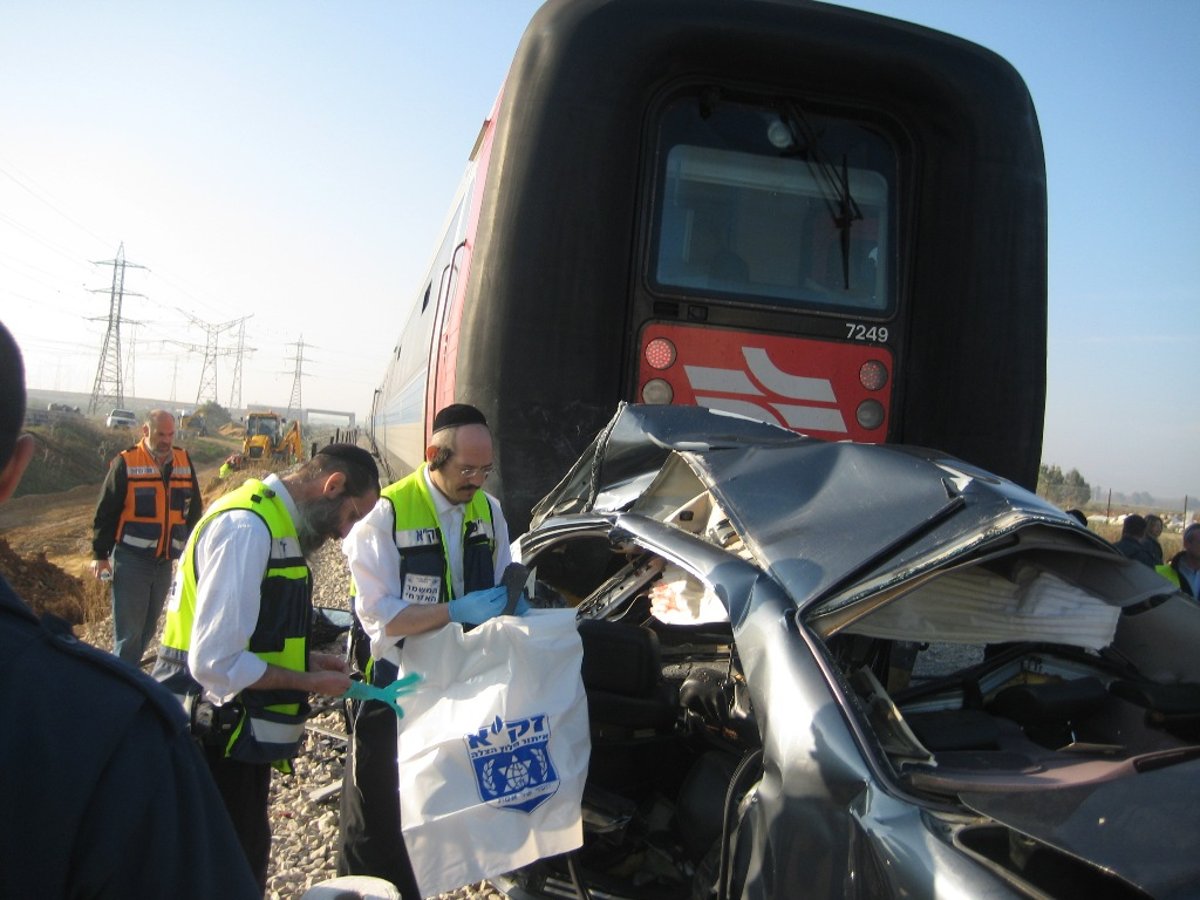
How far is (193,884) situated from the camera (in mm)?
1024

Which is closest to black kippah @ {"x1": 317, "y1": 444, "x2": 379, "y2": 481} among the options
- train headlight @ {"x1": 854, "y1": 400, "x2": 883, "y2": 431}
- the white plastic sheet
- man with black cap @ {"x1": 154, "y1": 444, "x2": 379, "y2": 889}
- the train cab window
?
man with black cap @ {"x1": 154, "y1": 444, "x2": 379, "y2": 889}

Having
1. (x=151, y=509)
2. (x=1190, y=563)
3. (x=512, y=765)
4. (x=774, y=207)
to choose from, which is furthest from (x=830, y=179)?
(x=1190, y=563)

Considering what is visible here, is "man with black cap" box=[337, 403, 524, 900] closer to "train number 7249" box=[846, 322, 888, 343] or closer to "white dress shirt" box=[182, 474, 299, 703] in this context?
"white dress shirt" box=[182, 474, 299, 703]

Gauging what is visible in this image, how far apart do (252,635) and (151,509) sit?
4187mm

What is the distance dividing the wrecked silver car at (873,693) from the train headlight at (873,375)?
1.53 meters

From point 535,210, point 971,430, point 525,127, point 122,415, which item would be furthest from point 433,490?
point 122,415

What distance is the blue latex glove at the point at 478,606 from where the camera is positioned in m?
2.90

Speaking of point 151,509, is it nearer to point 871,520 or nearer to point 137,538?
point 137,538

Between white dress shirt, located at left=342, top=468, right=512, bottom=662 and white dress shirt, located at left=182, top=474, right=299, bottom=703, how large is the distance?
1.18 feet

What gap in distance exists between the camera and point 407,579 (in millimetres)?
3080

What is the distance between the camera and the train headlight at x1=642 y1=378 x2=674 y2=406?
4.66 m

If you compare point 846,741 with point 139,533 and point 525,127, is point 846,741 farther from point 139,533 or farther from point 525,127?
point 139,533

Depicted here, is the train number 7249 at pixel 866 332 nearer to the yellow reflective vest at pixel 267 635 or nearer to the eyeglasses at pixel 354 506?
the eyeglasses at pixel 354 506

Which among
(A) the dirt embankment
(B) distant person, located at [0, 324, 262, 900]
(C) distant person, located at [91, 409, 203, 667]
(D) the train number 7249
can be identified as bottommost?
(A) the dirt embankment
